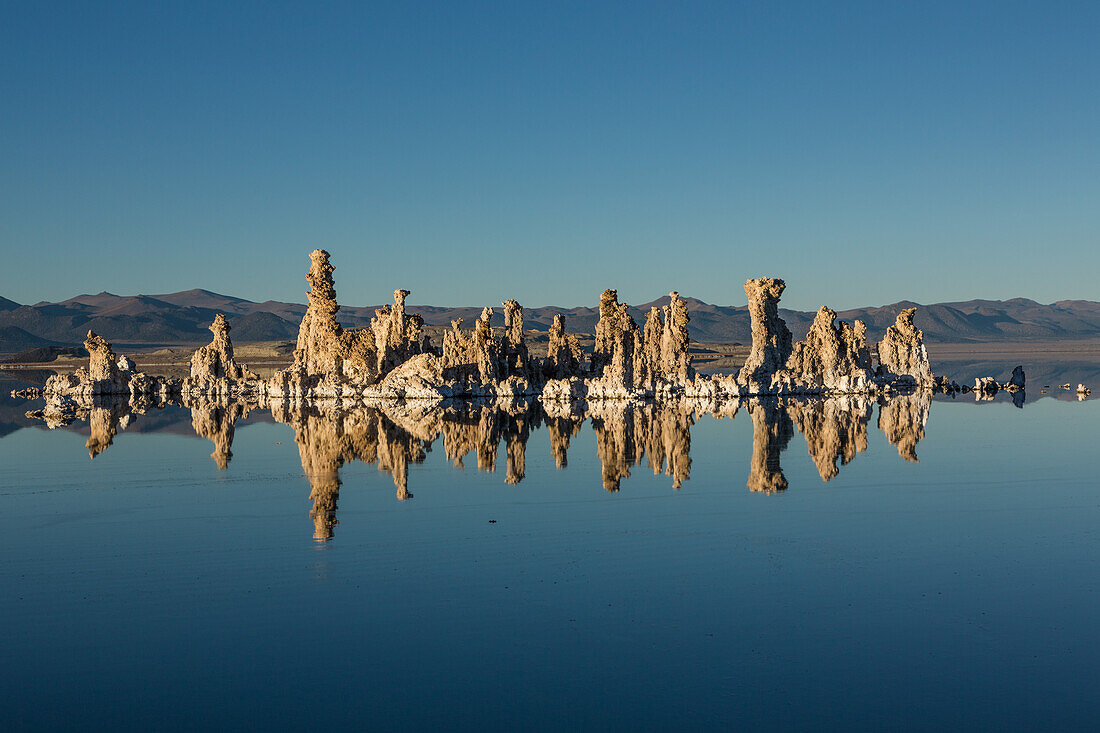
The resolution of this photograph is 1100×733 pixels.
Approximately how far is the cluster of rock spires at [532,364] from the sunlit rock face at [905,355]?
0.33 ft

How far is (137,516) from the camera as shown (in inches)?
961

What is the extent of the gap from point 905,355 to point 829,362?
30.6ft

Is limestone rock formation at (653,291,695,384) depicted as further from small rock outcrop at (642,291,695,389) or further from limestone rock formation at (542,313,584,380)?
limestone rock formation at (542,313,584,380)

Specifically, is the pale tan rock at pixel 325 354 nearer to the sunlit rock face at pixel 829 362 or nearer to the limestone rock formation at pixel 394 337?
the limestone rock formation at pixel 394 337

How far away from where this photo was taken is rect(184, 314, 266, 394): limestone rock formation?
80.4m

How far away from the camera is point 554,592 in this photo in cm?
1702

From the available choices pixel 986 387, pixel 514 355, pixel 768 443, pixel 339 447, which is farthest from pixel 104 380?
pixel 986 387

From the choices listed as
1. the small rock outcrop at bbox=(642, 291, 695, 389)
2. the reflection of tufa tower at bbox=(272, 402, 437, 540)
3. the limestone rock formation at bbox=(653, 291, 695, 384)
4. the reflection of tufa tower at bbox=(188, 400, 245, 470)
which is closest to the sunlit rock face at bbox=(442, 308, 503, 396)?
the small rock outcrop at bbox=(642, 291, 695, 389)

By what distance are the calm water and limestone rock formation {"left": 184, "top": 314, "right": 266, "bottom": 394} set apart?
151 feet

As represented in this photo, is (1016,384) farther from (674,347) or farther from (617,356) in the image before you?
(617,356)

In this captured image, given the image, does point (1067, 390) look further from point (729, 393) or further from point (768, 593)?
point (768, 593)

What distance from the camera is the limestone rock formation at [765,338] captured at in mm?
71875

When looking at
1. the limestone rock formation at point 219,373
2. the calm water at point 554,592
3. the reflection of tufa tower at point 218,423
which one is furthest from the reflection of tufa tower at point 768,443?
the limestone rock formation at point 219,373

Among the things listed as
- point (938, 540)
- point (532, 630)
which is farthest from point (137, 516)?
point (938, 540)
